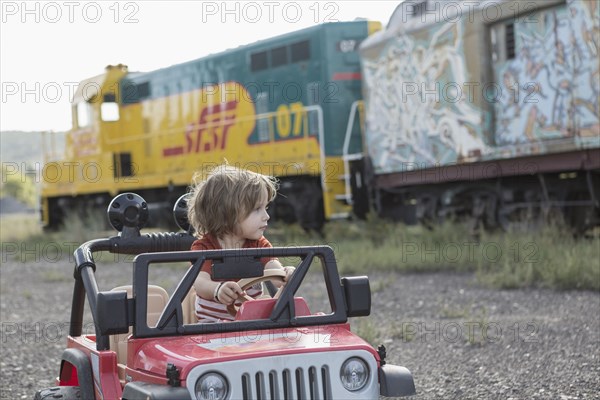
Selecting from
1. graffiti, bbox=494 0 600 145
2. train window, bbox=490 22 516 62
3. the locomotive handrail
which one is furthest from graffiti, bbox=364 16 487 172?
graffiti, bbox=494 0 600 145

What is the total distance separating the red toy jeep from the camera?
321cm

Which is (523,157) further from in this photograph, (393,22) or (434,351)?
(434,351)

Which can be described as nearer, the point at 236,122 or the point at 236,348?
the point at 236,348

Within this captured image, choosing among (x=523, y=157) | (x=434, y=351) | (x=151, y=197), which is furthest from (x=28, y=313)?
(x=151, y=197)

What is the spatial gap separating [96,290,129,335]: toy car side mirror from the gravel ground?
101 inches

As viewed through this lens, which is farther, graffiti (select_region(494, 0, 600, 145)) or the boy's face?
graffiti (select_region(494, 0, 600, 145))

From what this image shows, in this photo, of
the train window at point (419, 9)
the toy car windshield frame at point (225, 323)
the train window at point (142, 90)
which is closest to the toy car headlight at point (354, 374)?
the toy car windshield frame at point (225, 323)

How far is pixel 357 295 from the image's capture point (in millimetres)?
3760

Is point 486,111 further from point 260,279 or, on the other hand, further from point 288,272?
point 260,279

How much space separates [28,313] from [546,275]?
5532 millimetres

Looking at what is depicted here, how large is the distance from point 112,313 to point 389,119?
39.5ft

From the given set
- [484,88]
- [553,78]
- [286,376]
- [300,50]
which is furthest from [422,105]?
[286,376]

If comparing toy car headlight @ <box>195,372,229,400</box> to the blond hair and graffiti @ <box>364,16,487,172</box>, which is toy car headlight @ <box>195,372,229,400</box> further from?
graffiti @ <box>364,16,487,172</box>

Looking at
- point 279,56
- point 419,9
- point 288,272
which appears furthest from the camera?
point 279,56
